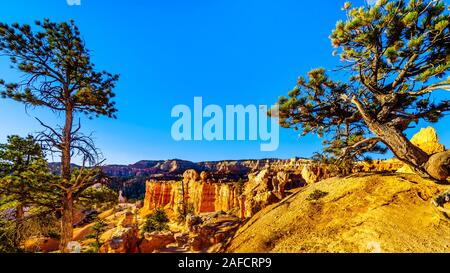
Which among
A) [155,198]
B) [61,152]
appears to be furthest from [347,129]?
[155,198]

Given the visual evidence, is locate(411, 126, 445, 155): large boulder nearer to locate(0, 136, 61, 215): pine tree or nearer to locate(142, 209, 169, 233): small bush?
locate(0, 136, 61, 215): pine tree

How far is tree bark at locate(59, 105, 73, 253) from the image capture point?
27.9ft

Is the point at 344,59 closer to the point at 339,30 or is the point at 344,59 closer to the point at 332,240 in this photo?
the point at 339,30

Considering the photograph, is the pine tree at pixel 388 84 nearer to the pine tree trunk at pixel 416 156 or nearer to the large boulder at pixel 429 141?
the pine tree trunk at pixel 416 156

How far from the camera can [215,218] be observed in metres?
20.8

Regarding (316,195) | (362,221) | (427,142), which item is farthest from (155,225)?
(427,142)

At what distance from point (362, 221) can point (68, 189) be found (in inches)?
423

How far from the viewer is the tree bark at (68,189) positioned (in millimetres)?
8516

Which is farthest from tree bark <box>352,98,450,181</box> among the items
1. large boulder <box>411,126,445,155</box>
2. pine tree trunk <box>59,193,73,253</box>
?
pine tree trunk <box>59,193,73,253</box>

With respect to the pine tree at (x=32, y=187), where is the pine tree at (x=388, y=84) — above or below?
above

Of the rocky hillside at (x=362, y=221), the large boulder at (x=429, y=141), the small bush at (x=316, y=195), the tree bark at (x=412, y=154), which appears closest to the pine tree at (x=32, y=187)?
the rocky hillside at (x=362, y=221)

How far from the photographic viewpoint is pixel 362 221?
274 inches

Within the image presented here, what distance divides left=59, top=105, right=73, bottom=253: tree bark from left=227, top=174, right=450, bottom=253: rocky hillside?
6649mm

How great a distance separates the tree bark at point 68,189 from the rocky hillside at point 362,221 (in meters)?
6.65
